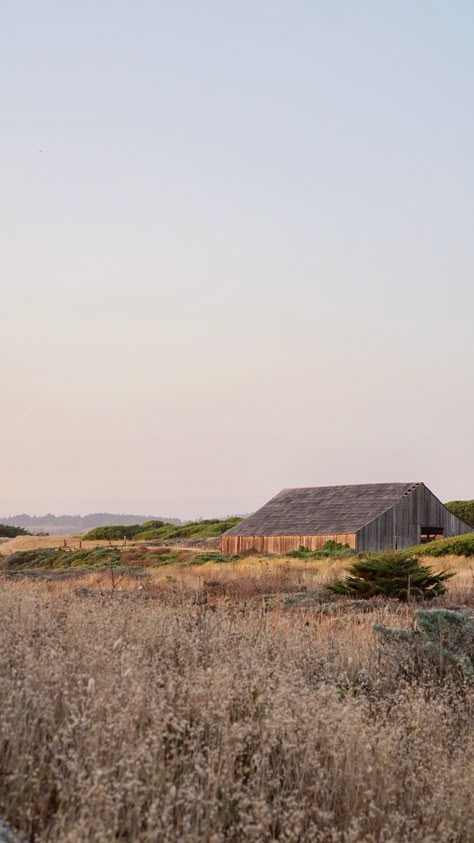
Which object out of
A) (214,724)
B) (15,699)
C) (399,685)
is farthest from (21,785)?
(399,685)

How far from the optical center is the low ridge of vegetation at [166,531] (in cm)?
7656

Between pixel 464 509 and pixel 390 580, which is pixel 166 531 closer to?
pixel 464 509

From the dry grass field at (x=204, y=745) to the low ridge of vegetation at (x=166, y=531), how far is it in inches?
2550

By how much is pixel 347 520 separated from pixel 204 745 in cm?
4277

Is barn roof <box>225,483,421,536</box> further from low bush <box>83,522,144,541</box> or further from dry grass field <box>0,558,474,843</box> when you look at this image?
dry grass field <box>0,558,474,843</box>

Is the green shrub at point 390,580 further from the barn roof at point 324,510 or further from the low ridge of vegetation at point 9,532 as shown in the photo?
the low ridge of vegetation at point 9,532

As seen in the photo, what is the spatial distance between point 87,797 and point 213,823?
77cm

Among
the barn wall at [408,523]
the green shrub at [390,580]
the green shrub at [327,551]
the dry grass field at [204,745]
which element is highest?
the barn wall at [408,523]

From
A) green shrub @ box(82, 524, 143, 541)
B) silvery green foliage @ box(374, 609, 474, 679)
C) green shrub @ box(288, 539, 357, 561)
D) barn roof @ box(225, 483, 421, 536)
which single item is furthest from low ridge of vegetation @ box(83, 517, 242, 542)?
silvery green foliage @ box(374, 609, 474, 679)

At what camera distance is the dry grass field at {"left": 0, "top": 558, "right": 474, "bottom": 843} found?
4582 millimetres

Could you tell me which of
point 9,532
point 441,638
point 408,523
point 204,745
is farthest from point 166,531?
point 204,745

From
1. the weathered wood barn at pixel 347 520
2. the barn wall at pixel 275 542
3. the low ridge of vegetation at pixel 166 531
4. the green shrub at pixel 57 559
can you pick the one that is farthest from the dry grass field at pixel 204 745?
the low ridge of vegetation at pixel 166 531

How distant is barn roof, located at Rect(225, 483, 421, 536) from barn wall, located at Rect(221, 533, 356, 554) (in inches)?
10.3

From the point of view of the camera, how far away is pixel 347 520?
157 feet
